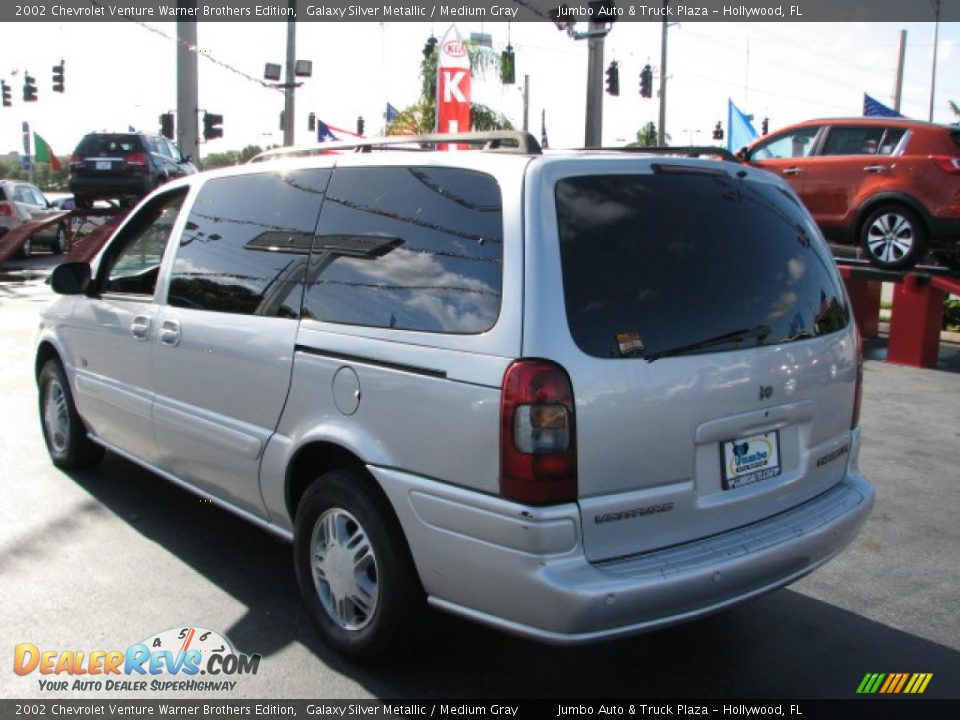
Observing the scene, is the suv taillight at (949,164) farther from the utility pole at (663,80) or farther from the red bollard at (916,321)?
the utility pole at (663,80)

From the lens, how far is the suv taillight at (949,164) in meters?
9.95

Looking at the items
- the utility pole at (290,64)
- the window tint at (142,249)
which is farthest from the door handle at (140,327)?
the utility pole at (290,64)

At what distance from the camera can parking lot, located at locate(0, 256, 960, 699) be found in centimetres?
338

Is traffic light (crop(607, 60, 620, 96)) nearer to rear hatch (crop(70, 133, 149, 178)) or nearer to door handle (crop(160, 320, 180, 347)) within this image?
rear hatch (crop(70, 133, 149, 178))

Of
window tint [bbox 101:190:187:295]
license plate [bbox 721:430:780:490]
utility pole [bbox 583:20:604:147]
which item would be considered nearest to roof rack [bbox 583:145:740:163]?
license plate [bbox 721:430:780:490]

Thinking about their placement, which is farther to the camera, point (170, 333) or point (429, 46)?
point (429, 46)

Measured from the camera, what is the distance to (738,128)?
21438 millimetres

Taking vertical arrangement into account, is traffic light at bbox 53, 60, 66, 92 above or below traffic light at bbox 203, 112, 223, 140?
above

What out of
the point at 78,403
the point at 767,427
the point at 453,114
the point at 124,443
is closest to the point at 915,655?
the point at 767,427

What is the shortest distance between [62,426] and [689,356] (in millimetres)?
4330

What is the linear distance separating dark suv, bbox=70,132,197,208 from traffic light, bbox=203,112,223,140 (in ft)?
22.4

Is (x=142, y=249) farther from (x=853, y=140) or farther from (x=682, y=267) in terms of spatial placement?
(x=853, y=140)

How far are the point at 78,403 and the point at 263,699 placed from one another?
282 cm

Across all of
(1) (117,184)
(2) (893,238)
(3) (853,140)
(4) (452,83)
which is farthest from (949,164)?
(1) (117,184)
